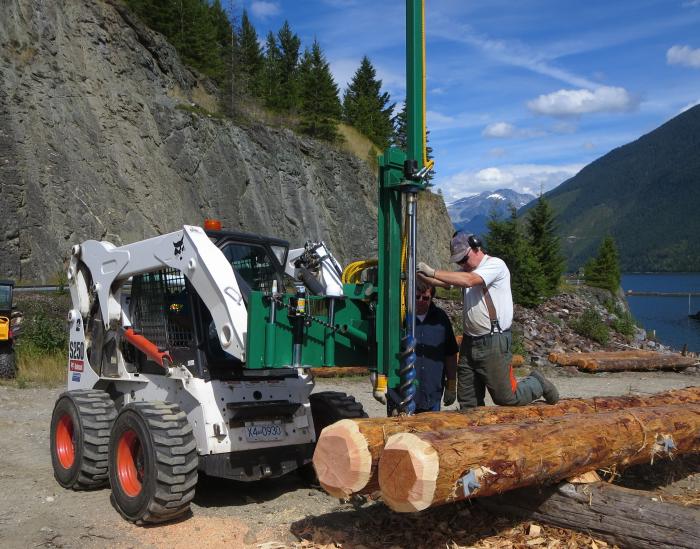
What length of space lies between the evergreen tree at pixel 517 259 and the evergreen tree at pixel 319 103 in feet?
52.8

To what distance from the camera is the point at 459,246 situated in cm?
640

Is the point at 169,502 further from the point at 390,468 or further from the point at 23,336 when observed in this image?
the point at 23,336

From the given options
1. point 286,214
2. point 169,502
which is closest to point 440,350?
point 169,502

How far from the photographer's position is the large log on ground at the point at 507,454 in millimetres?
4223

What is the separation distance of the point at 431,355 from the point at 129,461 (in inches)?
114

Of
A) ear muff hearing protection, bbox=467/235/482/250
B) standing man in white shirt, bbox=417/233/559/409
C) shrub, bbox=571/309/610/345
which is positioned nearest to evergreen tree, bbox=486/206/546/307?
shrub, bbox=571/309/610/345

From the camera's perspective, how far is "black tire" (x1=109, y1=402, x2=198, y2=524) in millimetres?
5484

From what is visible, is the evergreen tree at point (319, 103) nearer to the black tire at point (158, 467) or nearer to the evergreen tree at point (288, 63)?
the evergreen tree at point (288, 63)

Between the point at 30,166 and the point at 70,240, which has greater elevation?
the point at 30,166

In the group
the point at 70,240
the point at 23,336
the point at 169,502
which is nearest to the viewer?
the point at 169,502

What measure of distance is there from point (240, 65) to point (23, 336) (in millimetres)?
29925

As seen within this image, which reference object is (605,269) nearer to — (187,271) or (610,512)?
(610,512)

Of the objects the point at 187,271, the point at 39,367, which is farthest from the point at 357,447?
the point at 39,367

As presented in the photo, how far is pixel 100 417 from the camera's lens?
673 cm
